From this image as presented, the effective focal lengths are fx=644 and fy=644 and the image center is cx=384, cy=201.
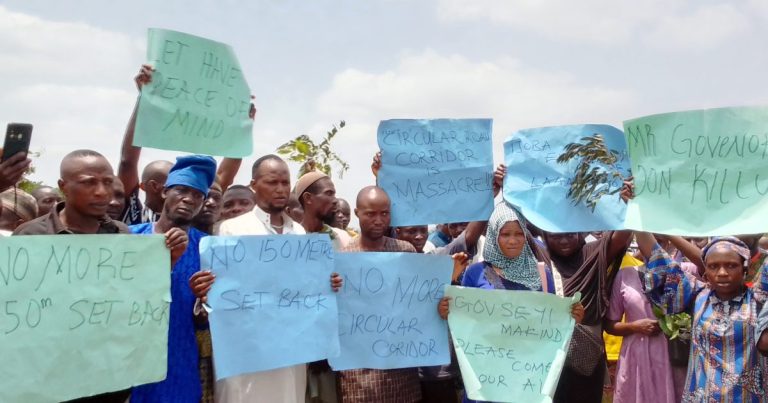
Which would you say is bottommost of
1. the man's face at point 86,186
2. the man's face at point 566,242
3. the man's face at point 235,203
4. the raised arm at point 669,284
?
the raised arm at point 669,284

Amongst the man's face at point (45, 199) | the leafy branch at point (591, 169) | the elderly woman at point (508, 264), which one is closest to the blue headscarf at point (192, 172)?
the elderly woman at point (508, 264)

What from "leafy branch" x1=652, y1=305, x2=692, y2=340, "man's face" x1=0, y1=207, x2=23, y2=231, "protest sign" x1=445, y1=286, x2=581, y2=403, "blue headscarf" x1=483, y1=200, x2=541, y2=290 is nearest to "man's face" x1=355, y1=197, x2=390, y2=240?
"protest sign" x1=445, y1=286, x2=581, y2=403

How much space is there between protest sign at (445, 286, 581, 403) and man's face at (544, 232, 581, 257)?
902 millimetres

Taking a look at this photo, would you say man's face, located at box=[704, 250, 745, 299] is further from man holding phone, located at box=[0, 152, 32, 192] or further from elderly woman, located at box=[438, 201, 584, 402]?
man holding phone, located at box=[0, 152, 32, 192]

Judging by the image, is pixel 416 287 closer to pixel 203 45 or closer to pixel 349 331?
pixel 349 331

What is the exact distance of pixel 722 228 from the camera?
13.4 feet

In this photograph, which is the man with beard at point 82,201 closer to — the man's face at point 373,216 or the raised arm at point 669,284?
→ the man's face at point 373,216

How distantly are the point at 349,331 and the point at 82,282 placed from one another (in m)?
1.70

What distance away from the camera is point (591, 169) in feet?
15.7

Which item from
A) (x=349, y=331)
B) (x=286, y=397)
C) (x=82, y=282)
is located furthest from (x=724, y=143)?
(x=82, y=282)

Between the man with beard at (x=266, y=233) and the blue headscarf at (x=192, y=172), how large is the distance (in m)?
0.54

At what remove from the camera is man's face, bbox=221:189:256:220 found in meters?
5.13

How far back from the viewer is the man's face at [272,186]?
4629 millimetres

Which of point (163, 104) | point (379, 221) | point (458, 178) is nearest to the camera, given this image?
point (163, 104)
